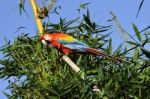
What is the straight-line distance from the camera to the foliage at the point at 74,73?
16.0ft

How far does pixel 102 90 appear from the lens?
4.84 m

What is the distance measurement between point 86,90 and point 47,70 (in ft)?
1.97

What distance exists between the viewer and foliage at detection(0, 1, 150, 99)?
16.0 feet

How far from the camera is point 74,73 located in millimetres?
4949

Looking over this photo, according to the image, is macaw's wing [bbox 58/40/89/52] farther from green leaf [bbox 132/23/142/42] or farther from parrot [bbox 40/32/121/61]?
green leaf [bbox 132/23/142/42]

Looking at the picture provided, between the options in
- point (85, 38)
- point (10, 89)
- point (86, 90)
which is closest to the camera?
point (86, 90)

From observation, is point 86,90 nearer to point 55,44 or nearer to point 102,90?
point 102,90

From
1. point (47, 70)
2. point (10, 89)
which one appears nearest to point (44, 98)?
point (47, 70)

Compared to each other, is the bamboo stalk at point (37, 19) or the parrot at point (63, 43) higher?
the bamboo stalk at point (37, 19)

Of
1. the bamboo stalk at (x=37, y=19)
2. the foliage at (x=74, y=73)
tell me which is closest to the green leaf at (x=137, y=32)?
the foliage at (x=74, y=73)

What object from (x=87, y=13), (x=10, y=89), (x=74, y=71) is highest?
(x=87, y=13)

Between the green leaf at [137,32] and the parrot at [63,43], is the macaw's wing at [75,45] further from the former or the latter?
the green leaf at [137,32]

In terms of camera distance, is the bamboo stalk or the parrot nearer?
the parrot

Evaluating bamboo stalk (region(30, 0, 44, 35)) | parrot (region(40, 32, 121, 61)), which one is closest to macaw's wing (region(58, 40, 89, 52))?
parrot (region(40, 32, 121, 61))
